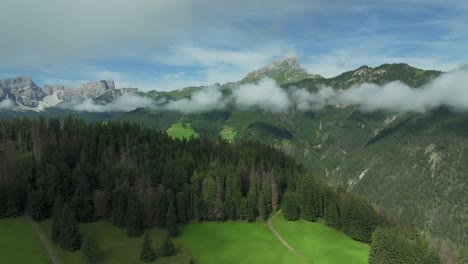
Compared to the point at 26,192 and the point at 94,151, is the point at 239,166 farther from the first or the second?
the point at 26,192

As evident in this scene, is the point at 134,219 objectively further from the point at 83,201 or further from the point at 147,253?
the point at 83,201

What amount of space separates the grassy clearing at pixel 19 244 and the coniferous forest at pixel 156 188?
4183 mm

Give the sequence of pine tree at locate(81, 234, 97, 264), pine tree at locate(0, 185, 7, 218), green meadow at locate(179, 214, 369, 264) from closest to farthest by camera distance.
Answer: pine tree at locate(81, 234, 97, 264) < green meadow at locate(179, 214, 369, 264) < pine tree at locate(0, 185, 7, 218)

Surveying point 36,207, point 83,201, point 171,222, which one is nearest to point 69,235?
point 83,201

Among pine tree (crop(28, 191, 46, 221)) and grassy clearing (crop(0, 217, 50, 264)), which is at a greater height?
A: pine tree (crop(28, 191, 46, 221))

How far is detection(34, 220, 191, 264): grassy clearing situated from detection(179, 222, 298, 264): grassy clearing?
513 centimetres

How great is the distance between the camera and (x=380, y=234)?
332 feet

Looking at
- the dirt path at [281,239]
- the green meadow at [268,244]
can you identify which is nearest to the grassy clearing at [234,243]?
the green meadow at [268,244]

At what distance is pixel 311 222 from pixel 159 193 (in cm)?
5192

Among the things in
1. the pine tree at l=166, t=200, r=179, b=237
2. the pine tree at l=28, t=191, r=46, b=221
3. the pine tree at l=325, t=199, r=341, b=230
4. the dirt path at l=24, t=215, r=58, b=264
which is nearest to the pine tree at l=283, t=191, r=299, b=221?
the pine tree at l=325, t=199, r=341, b=230

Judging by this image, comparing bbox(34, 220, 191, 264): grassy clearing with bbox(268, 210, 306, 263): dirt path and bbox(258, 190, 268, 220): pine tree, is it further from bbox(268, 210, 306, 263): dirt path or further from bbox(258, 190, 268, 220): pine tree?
bbox(258, 190, 268, 220): pine tree

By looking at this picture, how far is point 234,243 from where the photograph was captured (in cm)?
10612

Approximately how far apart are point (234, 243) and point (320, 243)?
2542 cm

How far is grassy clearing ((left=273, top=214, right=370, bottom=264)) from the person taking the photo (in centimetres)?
10000
